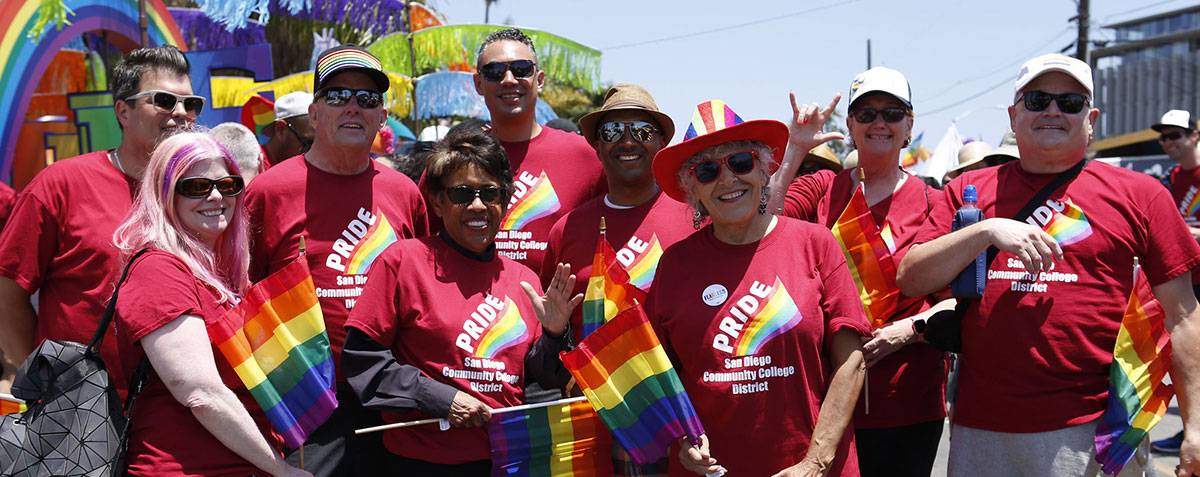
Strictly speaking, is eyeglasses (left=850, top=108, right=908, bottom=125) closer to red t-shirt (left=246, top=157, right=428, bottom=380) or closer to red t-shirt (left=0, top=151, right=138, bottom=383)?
red t-shirt (left=246, top=157, right=428, bottom=380)

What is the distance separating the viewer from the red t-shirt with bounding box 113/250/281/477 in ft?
10.1

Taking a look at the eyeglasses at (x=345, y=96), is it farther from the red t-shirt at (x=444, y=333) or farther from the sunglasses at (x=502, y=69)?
the red t-shirt at (x=444, y=333)

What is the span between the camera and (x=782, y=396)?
337 cm

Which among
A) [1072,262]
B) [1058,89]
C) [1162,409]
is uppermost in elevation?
[1058,89]

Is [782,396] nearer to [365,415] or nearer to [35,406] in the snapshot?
[365,415]

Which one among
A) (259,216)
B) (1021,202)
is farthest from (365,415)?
(1021,202)

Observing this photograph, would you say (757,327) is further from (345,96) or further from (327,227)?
(345,96)

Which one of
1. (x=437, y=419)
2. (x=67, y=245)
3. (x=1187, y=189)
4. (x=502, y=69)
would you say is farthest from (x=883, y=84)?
(x=1187, y=189)

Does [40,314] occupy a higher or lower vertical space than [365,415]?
higher

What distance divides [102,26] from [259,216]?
11.0 meters

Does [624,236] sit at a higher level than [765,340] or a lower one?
higher

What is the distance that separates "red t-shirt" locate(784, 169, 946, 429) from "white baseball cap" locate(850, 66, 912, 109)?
358 millimetres

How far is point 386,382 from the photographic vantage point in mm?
3629

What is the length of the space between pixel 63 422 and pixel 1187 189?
9940 mm
